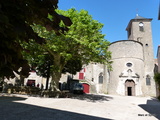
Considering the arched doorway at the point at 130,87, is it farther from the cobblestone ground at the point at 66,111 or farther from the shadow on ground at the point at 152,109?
the cobblestone ground at the point at 66,111

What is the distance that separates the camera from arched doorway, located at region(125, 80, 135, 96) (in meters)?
23.5

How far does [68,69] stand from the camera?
58.3 ft

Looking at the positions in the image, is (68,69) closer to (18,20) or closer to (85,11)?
(85,11)

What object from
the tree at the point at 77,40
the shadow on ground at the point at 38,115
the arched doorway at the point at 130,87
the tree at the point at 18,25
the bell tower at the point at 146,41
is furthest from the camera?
the bell tower at the point at 146,41

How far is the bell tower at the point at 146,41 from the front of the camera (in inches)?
1028

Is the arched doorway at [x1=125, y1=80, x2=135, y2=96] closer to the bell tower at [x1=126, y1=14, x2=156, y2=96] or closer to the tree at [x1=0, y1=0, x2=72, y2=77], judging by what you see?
the bell tower at [x1=126, y1=14, x2=156, y2=96]

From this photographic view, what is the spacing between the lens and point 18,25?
106 cm

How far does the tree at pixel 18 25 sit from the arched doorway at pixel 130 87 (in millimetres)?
24899

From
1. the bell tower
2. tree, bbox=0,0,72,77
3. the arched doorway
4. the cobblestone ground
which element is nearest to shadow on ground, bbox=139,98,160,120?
the cobblestone ground

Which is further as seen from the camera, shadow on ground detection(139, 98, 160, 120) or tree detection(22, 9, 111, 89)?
tree detection(22, 9, 111, 89)

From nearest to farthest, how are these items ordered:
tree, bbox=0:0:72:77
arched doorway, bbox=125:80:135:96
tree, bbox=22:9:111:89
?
tree, bbox=0:0:72:77 → tree, bbox=22:9:111:89 → arched doorway, bbox=125:80:135:96

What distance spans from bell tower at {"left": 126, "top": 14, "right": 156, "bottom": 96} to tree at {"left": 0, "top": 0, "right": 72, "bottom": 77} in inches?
1124

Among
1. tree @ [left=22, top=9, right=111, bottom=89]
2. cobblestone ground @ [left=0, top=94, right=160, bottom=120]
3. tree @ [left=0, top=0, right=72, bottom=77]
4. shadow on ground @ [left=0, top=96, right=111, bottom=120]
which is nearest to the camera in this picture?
tree @ [left=0, top=0, right=72, bottom=77]

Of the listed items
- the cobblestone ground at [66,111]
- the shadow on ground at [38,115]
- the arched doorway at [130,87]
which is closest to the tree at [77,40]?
the cobblestone ground at [66,111]
